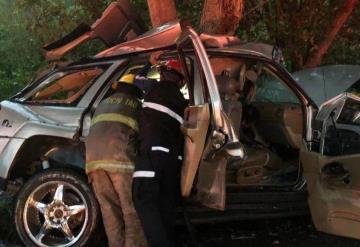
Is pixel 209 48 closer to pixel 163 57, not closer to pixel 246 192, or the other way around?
pixel 163 57

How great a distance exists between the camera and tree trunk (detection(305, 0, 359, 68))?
10914 mm

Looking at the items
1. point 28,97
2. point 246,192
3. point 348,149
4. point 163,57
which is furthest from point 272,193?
point 28,97

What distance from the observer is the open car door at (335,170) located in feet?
16.3

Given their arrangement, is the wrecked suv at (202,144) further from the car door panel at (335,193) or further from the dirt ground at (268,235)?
the dirt ground at (268,235)

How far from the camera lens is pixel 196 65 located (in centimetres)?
524

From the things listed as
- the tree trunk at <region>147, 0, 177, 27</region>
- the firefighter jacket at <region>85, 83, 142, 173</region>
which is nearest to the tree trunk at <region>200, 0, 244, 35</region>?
the tree trunk at <region>147, 0, 177, 27</region>

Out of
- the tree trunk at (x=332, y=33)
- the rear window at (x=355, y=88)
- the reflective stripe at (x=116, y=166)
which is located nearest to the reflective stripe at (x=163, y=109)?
the reflective stripe at (x=116, y=166)

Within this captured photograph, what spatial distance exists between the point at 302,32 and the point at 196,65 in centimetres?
627

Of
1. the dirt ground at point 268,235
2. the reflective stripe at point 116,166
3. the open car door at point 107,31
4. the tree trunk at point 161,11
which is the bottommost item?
the dirt ground at point 268,235

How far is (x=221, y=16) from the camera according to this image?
25.3ft

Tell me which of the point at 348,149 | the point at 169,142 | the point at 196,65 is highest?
the point at 196,65

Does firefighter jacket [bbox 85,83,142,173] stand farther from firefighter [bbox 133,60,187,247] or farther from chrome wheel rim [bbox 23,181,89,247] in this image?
chrome wheel rim [bbox 23,181,89,247]

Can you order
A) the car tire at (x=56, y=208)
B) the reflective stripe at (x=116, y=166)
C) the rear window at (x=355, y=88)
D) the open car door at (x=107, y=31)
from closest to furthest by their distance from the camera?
1. the reflective stripe at (x=116, y=166)
2. the car tire at (x=56, y=208)
3. the open car door at (x=107, y=31)
4. the rear window at (x=355, y=88)

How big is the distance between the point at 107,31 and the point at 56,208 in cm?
187
